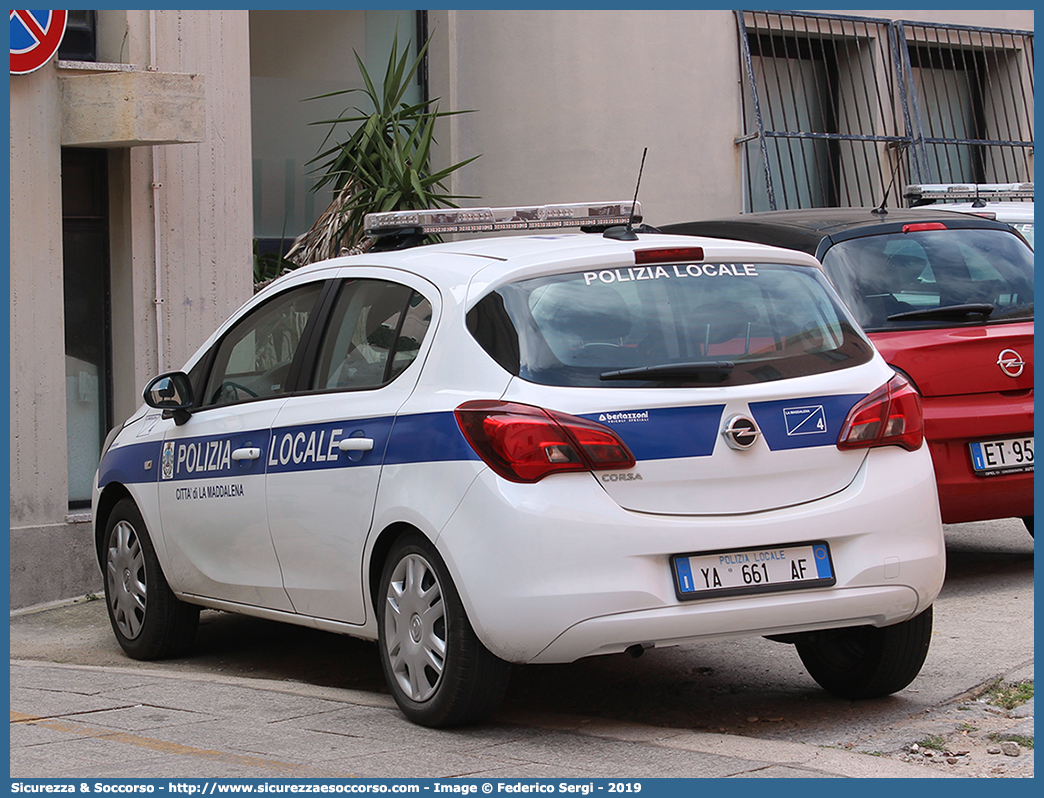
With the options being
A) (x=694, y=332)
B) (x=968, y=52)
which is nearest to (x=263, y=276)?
(x=694, y=332)

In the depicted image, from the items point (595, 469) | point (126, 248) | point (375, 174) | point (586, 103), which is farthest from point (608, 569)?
point (586, 103)

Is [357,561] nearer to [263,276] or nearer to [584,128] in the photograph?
[263,276]

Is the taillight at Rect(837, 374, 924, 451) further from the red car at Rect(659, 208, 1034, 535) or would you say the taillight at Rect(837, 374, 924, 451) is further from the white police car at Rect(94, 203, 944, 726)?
the red car at Rect(659, 208, 1034, 535)

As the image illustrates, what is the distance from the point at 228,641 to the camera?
7367mm

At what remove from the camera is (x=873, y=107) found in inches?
616

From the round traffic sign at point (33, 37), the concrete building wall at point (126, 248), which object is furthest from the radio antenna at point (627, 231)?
the round traffic sign at point (33, 37)

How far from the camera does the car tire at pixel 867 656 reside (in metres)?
5.16

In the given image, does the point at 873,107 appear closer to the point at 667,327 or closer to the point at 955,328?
the point at 955,328

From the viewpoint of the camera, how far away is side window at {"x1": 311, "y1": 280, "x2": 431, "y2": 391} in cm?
528

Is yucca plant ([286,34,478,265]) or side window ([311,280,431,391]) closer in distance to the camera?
side window ([311,280,431,391])

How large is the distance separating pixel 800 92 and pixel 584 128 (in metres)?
3.22

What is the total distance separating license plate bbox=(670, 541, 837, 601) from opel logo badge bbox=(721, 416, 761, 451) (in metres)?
0.33

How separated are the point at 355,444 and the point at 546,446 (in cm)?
94

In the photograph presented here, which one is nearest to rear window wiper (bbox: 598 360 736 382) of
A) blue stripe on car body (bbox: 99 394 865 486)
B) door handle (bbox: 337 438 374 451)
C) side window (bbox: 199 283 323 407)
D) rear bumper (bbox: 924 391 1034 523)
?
blue stripe on car body (bbox: 99 394 865 486)
